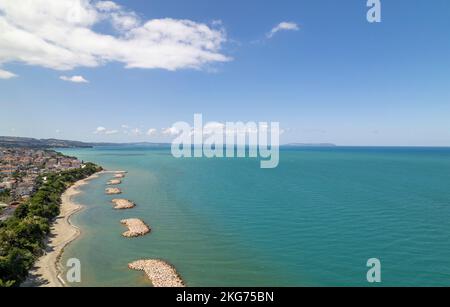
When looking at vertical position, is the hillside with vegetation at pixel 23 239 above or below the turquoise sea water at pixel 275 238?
above

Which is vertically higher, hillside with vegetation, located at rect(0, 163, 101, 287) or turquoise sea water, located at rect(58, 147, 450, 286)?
hillside with vegetation, located at rect(0, 163, 101, 287)

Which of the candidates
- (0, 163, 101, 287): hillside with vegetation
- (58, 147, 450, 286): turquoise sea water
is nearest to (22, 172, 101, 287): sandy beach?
(0, 163, 101, 287): hillside with vegetation

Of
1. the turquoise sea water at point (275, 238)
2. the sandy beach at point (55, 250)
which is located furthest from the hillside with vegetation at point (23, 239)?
the turquoise sea water at point (275, 238)

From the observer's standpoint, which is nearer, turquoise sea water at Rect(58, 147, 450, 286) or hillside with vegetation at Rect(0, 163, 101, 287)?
hillside with vegetation at Rect(0, 163, 101, 287)

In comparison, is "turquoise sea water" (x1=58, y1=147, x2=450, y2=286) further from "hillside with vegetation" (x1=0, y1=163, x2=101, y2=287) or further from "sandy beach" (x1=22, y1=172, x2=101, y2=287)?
"hillside with vegetation" (x1=0, y1=163, x2=101, y2=287)

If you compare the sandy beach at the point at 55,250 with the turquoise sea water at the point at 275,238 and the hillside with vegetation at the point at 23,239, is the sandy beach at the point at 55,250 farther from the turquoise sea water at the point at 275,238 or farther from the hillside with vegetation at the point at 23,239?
the turquoise sea water at the point at 275,238

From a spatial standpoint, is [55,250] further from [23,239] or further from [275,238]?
[275,238]

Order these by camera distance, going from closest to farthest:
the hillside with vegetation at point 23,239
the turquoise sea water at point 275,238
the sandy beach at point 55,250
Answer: the hillside with vegetation at point 23,239, the sandy beach at point 55,250, the turquoise sea water at point 275,238
